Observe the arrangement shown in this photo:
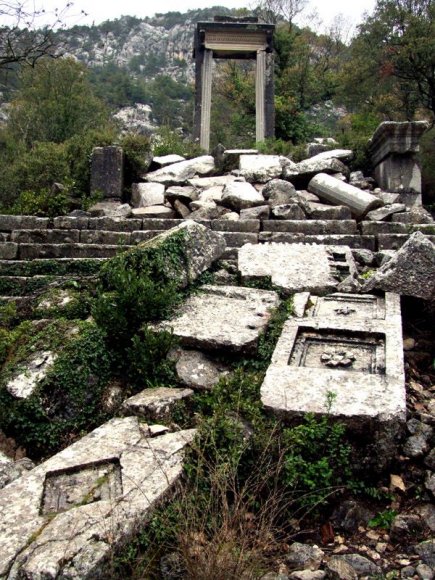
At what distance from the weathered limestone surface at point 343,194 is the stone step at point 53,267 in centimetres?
407

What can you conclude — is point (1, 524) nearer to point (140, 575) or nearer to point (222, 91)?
point (140, 575)

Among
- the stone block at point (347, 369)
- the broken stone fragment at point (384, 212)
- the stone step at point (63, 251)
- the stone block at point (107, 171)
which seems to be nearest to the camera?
the stone block at point (347, 369)

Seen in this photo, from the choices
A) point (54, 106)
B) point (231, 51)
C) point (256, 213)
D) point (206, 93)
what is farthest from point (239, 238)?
point (54, 106)

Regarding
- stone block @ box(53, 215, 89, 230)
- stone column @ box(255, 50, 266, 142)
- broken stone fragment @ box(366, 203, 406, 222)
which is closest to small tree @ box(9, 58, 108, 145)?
stone column @ box(255, 50, 266, 142)

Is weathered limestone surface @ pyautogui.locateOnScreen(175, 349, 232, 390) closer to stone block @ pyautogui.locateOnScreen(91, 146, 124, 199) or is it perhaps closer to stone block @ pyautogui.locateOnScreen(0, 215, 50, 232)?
stone block @ pyautogui.locateOnScreen(0, 215, 50, 232)

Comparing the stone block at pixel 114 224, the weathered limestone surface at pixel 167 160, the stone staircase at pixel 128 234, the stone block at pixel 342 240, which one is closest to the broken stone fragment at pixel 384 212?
the stone staircase at pixel 128 234

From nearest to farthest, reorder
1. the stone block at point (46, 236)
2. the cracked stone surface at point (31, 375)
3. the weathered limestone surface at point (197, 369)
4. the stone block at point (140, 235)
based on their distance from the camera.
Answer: the cracked stone surface at point (31, 375) → the weathered limestone surface at point (197, 369) → the stone block at point (140, 235) → the stone block at point (46, 236)

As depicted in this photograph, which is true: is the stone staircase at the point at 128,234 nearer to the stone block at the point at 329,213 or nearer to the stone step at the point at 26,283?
the stone block at the point at 329,213

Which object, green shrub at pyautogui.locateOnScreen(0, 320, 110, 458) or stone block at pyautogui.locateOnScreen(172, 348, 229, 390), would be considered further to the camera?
stone block at pyautogui.locateOnScreen(172, 348, 229, 390)

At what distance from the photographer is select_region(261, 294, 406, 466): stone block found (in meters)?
3.30

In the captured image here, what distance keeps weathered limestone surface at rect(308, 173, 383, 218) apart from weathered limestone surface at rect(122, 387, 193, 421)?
18.2 ft

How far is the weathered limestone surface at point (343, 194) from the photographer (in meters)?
8.67

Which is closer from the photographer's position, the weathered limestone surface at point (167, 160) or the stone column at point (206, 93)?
the weathered limestone surface at point (167, 160)

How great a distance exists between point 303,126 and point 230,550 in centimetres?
1627
